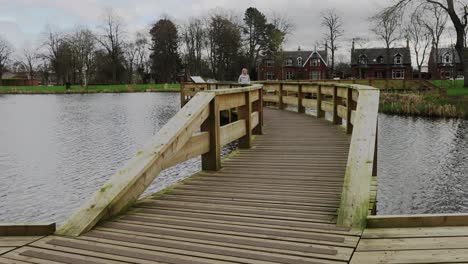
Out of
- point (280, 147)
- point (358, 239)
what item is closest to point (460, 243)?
point (358, 239)

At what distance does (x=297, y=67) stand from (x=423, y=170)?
6262 cm

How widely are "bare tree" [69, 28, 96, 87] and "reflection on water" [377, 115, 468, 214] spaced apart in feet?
200

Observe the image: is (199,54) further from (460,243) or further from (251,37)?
(460,243)

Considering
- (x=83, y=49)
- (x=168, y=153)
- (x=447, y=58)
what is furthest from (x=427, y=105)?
(x=83, y=49)

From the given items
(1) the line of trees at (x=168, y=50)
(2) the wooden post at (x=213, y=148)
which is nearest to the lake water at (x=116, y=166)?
(2) the wooden post at (x=213, y=148)

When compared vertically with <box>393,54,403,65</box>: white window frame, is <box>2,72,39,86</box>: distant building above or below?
below

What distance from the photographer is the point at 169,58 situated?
233ft

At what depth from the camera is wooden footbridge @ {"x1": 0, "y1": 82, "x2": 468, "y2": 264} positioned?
3.07m

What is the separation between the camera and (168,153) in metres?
4.77

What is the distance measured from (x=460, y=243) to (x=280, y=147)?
4706 mm

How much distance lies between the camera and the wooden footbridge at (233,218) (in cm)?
307

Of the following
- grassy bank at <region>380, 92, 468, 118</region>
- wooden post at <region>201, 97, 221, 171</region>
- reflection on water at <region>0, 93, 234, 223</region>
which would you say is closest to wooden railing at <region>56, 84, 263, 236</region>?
wooden post at <region>201, 97, 221, 171</region>

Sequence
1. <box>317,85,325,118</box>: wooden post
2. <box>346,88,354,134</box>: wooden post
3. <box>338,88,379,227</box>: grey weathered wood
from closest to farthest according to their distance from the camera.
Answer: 1. <box>338,88,379,227</box>: grey weathered wood
2. <box>346,88,354,134</box>: wooden post
3. <box>317,85,325,118</box>: wooden post

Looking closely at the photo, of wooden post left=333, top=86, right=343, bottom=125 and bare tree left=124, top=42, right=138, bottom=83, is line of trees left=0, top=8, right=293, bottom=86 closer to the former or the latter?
bare tree left=124, top=42, right=138, bottom=83
